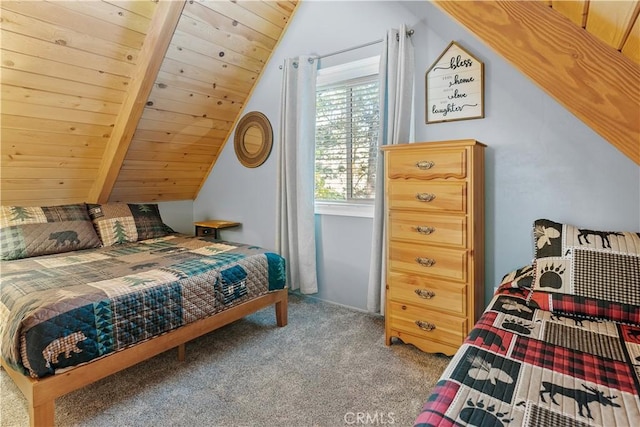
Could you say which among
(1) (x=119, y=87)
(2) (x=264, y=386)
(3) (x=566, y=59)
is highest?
Result: (1) (x=119, y=87)

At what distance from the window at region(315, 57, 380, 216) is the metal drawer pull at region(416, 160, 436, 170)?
80 centimetres

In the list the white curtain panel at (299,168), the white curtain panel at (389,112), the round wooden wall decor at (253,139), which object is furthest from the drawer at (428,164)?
the round wooden wall decor at (253,139)

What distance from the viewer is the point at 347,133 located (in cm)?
299

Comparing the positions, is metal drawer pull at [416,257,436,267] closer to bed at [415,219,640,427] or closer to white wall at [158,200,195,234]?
bed at [415,219,640,427]

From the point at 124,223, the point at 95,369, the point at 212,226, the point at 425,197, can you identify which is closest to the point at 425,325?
the point at 425,197

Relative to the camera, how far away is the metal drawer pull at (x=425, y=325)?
81.7 inches

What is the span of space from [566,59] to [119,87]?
284 cm

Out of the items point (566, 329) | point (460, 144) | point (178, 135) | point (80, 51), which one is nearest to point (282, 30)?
point (178, 135)

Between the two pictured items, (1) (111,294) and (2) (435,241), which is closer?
(1) (111,294)

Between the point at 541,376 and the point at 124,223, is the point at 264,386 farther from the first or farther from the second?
the point at 124,223

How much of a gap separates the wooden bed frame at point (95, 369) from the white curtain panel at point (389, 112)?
3.20 ft

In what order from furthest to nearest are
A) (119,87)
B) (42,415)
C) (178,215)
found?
(178,215), (119,87), (42,415)

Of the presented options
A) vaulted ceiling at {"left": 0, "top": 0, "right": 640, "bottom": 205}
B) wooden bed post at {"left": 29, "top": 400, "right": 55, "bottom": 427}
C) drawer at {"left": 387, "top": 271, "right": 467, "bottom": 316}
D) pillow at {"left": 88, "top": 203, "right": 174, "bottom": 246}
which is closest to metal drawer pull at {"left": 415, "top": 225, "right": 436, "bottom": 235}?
drawer at {"left": 387, "top": 271, "right": 467, "bottom": 316}

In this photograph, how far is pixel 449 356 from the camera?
6.81 ft
